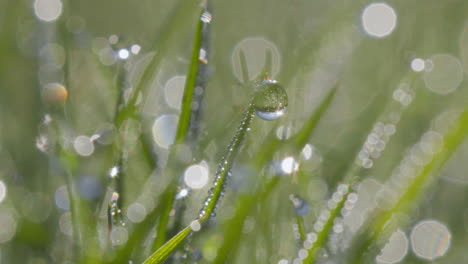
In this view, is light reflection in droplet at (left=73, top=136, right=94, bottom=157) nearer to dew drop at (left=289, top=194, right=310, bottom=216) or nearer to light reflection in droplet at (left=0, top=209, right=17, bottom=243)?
light reflection in droplet at (left=0, top=209, right=17, bottom=243)

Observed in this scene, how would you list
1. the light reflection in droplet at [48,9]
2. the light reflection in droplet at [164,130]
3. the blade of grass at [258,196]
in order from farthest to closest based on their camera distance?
the light reflection in droplet at [48,9] < the light reflection in droplet at [164,130] < the blade of grass at [258,196]

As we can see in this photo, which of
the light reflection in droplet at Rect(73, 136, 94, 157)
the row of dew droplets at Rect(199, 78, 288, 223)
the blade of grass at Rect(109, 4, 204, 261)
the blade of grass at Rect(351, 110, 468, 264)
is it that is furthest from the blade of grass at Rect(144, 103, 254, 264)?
the light reflection in droplet at Rect(73, 136, 94, 157)

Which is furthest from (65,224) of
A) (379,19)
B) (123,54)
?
(379,19)

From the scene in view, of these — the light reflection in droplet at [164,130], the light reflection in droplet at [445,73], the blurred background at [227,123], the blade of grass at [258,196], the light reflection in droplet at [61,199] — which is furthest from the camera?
the light reflection in droplet at [445,73]

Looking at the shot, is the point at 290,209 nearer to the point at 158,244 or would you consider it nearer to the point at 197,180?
the point at 197,180

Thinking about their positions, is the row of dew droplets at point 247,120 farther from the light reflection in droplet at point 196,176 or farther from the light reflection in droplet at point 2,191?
the light reflection in droplet at point 2,191

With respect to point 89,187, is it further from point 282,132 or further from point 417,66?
point 417,66

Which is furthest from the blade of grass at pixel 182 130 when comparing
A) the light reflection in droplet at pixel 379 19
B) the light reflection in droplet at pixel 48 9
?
the light reflection in droplet at pixel 379 19

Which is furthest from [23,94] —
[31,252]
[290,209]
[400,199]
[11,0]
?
[400,199]
